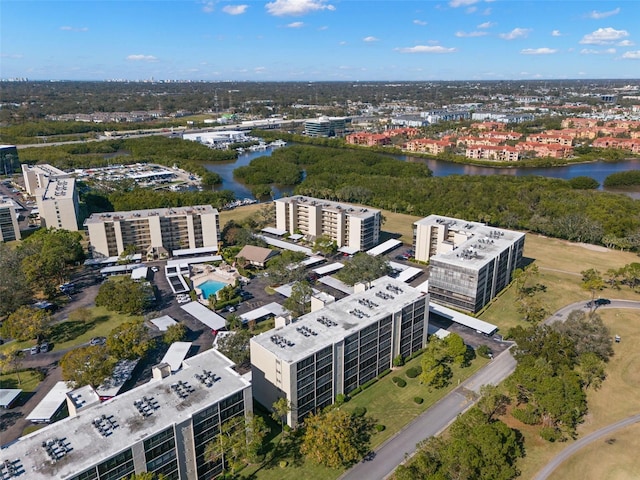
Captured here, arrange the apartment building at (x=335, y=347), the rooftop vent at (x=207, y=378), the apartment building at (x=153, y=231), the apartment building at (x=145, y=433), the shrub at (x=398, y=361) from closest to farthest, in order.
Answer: the apartment building at (x=145, y=433)
the rooftop vent at (x=207, y=378)
the apartment building at (x=335, y=347)
the shrub at (x=398, y=361)
the apartment building at (x=153, y=231)

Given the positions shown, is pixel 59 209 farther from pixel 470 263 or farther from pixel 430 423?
pixel 430 423

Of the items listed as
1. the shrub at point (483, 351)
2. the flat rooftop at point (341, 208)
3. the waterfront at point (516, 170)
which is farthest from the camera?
the waterfront at point (516, 170)

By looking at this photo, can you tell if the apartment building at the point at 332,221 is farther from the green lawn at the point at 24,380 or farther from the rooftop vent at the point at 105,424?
the rooftop vent at the point at 105,424

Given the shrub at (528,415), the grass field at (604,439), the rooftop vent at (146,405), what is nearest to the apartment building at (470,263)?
the grass field at (604,439)

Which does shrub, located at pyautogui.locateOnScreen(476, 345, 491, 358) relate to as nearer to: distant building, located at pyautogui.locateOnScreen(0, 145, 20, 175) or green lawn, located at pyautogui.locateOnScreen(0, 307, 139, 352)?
green lawn, located at pyautogui.locateOnScreen(0, 307, 139, 352)

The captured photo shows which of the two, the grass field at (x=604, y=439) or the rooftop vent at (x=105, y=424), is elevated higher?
the rooftop vent at (x=105, y=424)

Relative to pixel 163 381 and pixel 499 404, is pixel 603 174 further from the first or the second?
pixel 163 381

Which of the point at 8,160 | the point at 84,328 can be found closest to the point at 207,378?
the point at 84,328
